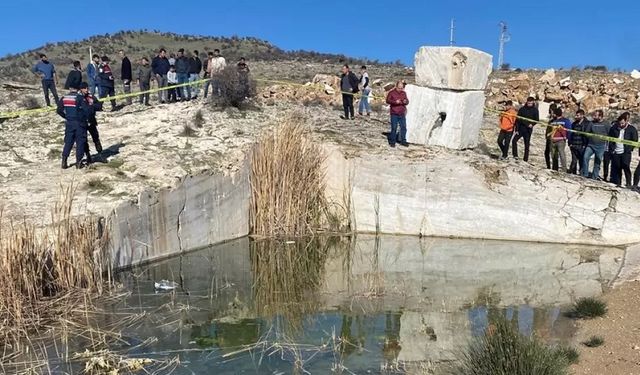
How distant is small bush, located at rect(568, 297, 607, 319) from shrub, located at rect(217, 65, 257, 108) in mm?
10181

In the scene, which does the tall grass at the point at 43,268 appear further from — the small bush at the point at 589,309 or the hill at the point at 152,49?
the hill at the point at 152,49

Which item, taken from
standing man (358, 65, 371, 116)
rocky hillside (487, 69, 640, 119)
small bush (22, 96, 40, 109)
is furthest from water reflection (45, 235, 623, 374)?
rocky hillside (487, 69, 640, 119)

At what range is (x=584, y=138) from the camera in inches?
525

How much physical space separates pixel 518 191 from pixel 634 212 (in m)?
2.27

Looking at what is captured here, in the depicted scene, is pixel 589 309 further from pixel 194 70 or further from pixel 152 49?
pixel 152 49

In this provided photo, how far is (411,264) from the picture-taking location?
11367mm

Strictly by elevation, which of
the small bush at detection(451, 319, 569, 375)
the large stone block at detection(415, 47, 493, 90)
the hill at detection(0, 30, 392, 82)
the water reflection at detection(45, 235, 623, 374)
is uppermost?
the hill at detection(0, 30, 392, 82)

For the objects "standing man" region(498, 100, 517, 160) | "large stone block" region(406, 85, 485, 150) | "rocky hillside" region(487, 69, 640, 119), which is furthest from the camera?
"rocky hillside" region(487, 69, 640, 119)

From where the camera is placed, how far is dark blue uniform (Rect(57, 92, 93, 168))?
10.8 metres

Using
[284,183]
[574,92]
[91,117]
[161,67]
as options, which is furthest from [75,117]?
[574,92]

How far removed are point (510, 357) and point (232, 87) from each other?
38.5ft

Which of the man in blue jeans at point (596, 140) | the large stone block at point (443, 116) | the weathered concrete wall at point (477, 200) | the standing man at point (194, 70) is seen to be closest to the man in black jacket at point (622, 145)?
the man in blue jeans at point (596, 140)

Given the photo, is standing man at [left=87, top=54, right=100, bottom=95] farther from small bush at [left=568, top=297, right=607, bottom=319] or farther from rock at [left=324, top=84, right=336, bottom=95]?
small bush at [left=568, top=297, right=607, bottom=319]

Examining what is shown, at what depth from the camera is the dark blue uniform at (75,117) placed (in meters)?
10.8
